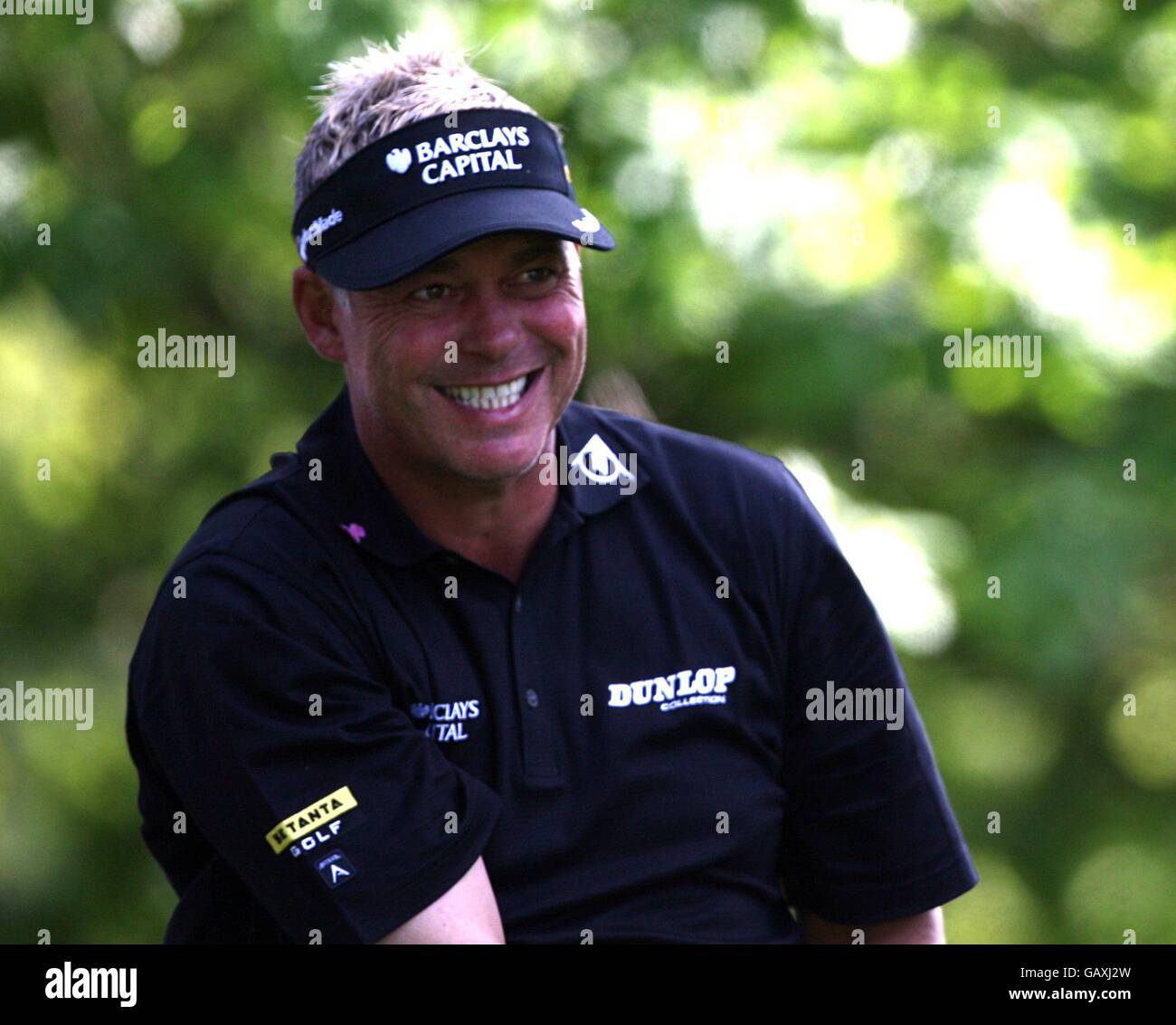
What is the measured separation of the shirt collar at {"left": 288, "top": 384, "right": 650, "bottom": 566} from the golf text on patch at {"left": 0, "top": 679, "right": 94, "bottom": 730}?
4069 mm

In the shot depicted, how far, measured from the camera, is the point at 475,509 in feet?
8.76

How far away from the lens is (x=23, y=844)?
7352 millimetres

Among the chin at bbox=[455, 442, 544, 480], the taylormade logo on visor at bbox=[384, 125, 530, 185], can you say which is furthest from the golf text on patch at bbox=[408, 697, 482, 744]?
the taylormade logo on visor at bbox=[384, 125, 530, 185]

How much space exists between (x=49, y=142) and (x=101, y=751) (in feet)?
8.57

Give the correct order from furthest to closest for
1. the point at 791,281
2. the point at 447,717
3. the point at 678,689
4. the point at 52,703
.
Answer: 1. the point at 52,703
2. the point at 791,281
3. the point at 678,689
4. the point at 447,717

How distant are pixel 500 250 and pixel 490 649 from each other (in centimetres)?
58

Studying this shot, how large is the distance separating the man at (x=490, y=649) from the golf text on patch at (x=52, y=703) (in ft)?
12.9

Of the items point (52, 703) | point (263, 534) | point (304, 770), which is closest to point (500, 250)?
point (263, 534)

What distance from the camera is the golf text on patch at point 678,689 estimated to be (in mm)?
2557

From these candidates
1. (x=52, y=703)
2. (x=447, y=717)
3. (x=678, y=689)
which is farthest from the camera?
(x=52, y=703)

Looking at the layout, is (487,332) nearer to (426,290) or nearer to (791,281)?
(426,290)

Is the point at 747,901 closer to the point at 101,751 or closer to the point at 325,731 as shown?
the point at 325,731

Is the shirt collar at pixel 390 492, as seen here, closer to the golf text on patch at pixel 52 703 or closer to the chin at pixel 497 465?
the chin at pixel 497 465

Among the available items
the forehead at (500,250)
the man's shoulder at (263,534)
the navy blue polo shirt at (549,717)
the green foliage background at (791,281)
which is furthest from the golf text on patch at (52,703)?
the forehead at (500,250)
